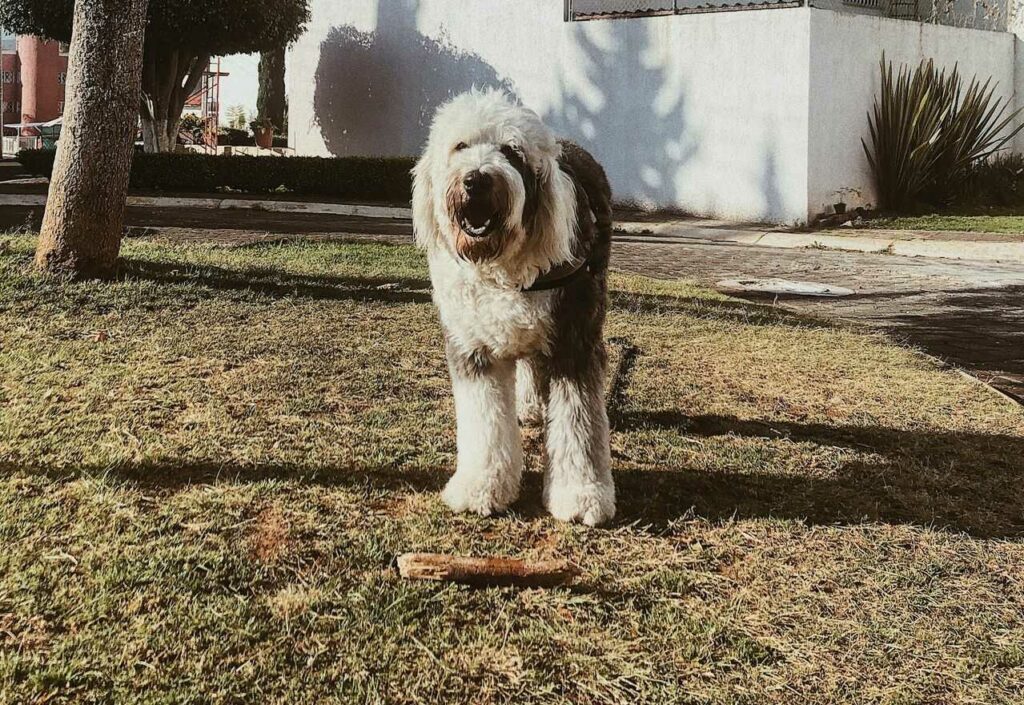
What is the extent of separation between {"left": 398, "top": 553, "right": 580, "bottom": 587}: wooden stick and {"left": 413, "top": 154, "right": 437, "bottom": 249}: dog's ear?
3.65 feet

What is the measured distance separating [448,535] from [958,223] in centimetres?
1293

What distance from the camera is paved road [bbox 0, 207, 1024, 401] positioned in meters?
6.70

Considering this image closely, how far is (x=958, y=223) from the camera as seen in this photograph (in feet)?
45.4

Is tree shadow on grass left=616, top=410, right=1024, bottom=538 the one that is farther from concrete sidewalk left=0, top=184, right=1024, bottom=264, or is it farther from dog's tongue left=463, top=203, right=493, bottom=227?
concrete sidewalk left=0, top=184, right=1024, bottom=264

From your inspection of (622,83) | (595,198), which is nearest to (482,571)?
(595,198)

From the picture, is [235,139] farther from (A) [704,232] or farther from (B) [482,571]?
(B) [482,571]

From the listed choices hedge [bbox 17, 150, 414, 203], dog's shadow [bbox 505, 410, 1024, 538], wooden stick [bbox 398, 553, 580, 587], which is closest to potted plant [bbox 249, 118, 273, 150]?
hedge [bbox 17, 150, 414, 203]

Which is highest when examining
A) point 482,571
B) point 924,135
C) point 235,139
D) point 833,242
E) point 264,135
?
point 235,139

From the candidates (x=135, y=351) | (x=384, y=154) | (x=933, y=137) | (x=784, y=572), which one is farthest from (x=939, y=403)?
(x=384, y=154)

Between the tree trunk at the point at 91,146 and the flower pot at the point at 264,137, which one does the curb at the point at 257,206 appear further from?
the flower pot at the point at 264,137

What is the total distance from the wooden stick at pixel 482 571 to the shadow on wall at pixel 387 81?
53.3 feet

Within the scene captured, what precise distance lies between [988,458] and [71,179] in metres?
6.19

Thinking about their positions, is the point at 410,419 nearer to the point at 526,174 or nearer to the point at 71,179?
the point at 526,174

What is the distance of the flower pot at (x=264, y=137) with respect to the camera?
24078 mm
